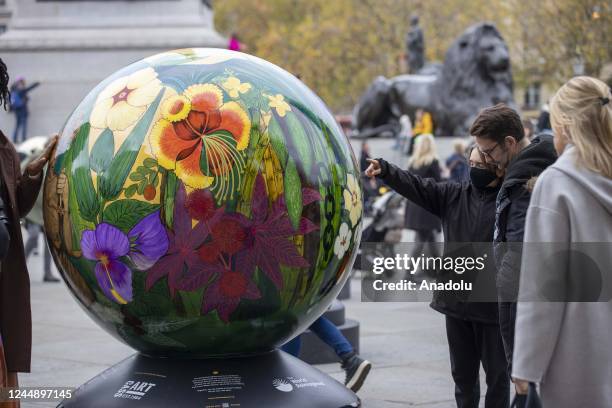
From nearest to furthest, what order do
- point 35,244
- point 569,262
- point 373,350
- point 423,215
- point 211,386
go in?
point 569,262 < point 211,386 < point 373,350 < point 423,215 < point 35,244

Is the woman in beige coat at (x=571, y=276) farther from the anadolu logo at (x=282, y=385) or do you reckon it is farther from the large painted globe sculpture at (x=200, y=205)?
the anadolu logo at (x=282, y=385)

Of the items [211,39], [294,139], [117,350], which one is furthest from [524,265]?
[211,39]

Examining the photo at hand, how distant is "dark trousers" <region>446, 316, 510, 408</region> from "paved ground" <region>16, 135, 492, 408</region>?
118 centimetres

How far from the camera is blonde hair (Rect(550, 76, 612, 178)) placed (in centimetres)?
382

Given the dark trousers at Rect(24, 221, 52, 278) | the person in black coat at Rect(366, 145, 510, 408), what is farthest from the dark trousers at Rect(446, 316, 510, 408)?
the dark trousers at Rect(24, 221, 52, 278)

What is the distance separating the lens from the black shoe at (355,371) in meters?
7.12

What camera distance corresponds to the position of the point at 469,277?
563 cm

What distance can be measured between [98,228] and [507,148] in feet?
6.61

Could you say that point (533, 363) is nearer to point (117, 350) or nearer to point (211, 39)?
point (117, 350)

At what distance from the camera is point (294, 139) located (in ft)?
15.3

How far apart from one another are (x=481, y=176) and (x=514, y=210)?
0.59 m

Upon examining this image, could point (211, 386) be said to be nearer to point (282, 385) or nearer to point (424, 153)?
point (282, 385)

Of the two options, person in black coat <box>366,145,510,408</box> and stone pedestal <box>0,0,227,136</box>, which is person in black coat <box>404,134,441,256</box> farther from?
stone pedestal <box>0,0,227,136</box>

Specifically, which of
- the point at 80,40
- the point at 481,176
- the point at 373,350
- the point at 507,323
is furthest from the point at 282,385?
the point at 80,40
